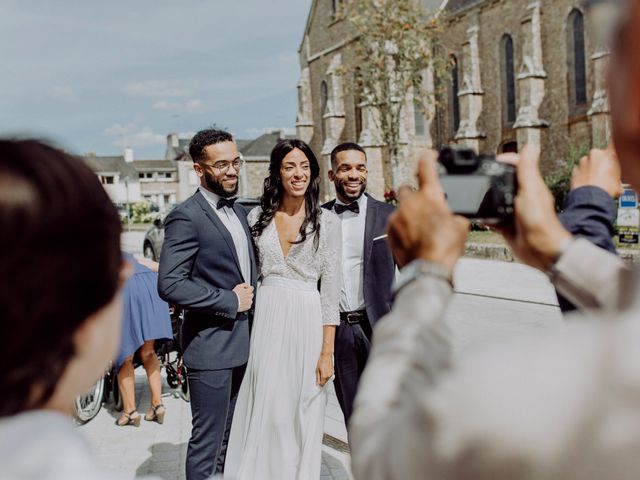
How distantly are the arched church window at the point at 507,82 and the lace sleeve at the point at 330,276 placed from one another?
27447 mm

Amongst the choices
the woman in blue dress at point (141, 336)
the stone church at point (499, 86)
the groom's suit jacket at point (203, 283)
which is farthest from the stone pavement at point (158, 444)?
the stone church at point (499, 86)

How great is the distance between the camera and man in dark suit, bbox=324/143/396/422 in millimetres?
4180

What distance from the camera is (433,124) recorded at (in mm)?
34375

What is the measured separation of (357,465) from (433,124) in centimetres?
3443

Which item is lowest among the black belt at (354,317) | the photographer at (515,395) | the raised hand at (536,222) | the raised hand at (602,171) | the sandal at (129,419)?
the sandal at (129,419)

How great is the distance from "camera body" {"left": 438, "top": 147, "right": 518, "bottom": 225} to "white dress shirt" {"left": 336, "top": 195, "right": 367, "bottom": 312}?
2.92 meters

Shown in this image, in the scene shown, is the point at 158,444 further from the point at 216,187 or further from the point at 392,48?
the point at 392,48

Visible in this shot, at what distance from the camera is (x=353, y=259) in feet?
14.2

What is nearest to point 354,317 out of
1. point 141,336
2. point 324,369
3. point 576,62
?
point 324,369

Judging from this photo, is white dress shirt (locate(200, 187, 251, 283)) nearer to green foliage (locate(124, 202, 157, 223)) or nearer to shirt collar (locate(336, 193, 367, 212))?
shirt collar (locate(336, 193, 367, 212))

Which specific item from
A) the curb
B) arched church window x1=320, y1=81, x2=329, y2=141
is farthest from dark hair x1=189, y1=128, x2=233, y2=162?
arched church window x1=320, y1=81, x2=329, y2=141

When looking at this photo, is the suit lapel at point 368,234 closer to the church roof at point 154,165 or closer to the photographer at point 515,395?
the photographer at point 515,395

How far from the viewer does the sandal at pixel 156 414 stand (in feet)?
19.5

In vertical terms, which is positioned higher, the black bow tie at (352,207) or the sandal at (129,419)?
the black bow tie at (352,207)
